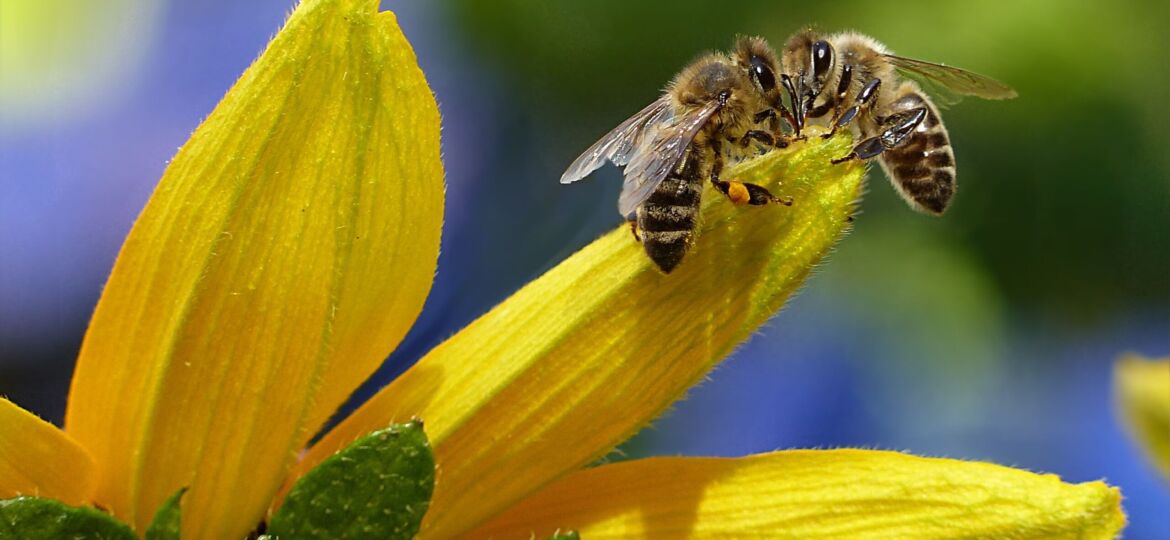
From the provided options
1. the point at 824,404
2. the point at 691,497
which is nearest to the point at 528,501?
the point at 691,497

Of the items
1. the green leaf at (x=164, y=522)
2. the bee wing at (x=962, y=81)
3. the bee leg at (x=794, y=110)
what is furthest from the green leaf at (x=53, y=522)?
the bee wing at (x=962, y=81)

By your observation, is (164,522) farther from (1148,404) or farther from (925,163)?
(1148,404)

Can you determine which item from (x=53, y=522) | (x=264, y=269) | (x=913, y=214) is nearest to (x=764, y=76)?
(x=264, y=269)

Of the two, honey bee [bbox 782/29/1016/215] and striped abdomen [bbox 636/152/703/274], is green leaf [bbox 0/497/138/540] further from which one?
honey bee [bbox 782/29/1016/215]

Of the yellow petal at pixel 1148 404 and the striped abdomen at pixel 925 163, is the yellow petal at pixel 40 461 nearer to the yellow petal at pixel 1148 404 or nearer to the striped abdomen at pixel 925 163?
the striped abdomen at pixel 925 163

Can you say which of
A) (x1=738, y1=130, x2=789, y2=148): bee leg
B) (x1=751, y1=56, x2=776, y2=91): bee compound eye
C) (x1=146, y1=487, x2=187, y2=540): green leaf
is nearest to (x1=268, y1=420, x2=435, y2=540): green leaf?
(x1=146, y1=487, x2=187, y2=540): green leaf

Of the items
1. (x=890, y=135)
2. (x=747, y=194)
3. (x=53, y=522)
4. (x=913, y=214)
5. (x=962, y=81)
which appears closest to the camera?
(x=53, y=522)
